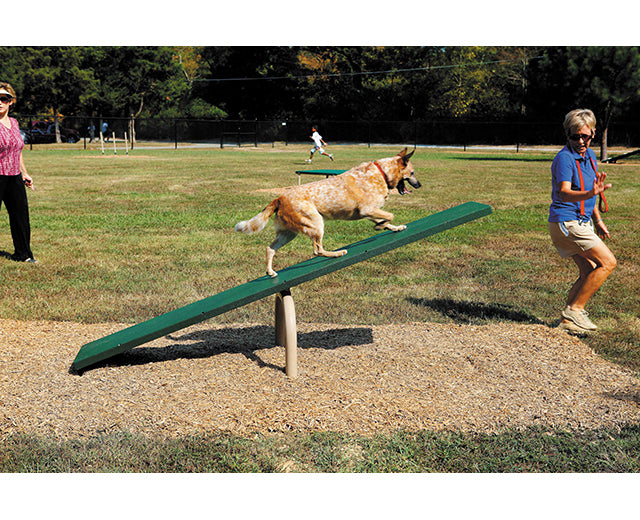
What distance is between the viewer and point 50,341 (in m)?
6.21

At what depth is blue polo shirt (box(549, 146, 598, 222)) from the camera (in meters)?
6.02

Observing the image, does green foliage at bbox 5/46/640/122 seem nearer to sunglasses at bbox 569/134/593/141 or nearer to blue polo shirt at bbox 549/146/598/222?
blue polo shirt at bbox 549/146/598/222

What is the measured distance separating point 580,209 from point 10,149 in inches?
289

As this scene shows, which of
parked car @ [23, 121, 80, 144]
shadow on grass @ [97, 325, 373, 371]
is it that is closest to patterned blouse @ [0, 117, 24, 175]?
shadow on grass @ [97, 325, 373, 371]

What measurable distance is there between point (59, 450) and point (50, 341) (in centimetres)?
231

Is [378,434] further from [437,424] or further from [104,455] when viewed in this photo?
[104,455]

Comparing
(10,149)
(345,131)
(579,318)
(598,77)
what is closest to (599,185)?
(579,318)

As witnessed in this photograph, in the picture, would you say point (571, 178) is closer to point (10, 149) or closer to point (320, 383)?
point (320, 383)

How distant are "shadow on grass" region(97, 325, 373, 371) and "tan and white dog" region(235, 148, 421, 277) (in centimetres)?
130

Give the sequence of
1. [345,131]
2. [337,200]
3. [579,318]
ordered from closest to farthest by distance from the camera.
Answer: [337,200] < [579,318] < [345,131]

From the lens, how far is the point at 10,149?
8.90m

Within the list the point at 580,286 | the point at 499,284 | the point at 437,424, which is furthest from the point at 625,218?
the point at 437,424

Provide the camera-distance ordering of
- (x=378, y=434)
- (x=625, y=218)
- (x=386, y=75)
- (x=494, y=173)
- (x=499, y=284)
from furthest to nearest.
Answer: (x=386, y=75)
(x=494, y=173)
(x=625, y=218)
(x=499, y=284)
(x=378, y=434)

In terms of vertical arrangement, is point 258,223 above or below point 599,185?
below
